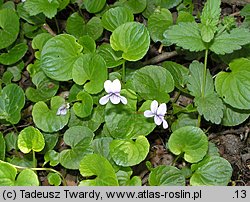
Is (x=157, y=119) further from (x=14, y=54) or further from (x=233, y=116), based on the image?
(x=14, y=54)

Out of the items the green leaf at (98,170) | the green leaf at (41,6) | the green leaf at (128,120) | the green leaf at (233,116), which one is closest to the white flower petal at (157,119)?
the green leaf at (128,120)

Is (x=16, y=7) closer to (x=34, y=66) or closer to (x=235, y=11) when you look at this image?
(x=34, y=66)

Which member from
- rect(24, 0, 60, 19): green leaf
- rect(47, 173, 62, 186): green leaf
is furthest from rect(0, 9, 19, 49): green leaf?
rect(47, 173, 62, 186): green leaf

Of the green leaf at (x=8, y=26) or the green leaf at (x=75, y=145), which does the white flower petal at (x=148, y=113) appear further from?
the green leaf at (x=8, y=26)

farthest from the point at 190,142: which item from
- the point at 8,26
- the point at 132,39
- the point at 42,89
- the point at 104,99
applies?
the point at 8,26

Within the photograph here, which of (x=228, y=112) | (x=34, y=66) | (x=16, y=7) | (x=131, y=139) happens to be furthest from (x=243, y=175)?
(x=16, y=7)

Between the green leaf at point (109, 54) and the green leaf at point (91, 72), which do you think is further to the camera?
the green leaf at point (109, 54)
